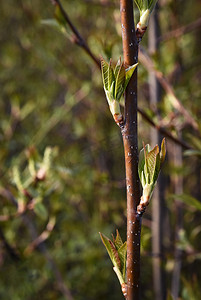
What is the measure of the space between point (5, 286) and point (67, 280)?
1.05 feet

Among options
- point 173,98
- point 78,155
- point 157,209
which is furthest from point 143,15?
point 78,155

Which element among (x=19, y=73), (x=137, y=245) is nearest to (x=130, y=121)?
(x=137, y=245)

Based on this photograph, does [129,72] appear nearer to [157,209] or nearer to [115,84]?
[115,84]

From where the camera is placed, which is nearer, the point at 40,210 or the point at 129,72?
the point at 129,72

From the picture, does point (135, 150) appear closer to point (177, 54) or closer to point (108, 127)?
point (177, 54)

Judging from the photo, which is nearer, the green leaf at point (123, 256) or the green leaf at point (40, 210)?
the green leaf at point (123, 256)

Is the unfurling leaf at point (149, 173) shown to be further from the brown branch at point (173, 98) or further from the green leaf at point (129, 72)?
the brown branch at point (173, 98)

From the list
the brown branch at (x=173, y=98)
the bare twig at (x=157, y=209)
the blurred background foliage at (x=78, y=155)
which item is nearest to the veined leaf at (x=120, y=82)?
the brown branch at (x=173, y=98)

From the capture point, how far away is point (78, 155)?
201cm

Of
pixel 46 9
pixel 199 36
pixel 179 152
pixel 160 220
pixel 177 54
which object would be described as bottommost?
pixel 160 220

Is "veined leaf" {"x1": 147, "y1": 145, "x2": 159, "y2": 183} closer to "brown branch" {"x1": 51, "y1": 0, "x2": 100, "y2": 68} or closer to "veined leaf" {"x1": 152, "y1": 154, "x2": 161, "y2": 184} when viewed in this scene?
"veined leaf" {"x1": 152, "y1": 154, "x2": 161, "y2": 184}

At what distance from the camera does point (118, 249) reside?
0.46m

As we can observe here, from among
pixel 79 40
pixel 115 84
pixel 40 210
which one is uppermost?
pixel 79 40

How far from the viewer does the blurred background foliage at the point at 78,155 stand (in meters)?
1.52
